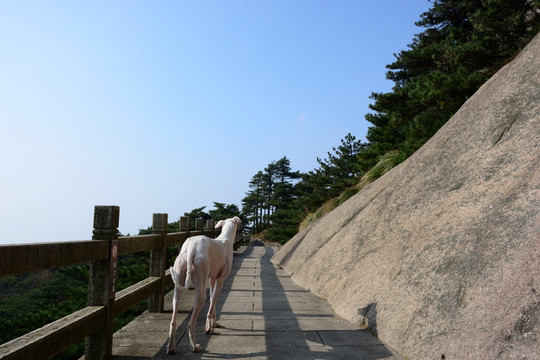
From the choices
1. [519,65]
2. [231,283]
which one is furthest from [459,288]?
[231,283]

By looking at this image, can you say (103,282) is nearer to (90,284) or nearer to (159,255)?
(90,284)

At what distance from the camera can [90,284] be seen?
387cm

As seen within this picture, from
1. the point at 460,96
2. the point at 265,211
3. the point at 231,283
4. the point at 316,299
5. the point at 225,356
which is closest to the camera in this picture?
the point at 225,356

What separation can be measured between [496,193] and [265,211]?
72.1 metres

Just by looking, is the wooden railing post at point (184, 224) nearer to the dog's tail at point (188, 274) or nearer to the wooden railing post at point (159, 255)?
the wooden railing post at point (159, 255)

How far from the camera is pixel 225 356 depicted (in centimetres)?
403

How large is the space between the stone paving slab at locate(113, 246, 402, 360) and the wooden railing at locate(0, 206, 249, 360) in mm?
398

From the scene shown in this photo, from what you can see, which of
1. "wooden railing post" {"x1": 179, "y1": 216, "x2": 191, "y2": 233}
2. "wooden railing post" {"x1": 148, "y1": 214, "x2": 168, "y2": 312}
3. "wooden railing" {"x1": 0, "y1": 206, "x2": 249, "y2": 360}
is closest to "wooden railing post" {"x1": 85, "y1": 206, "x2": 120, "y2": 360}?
"wooden railing" {"x1": 0, "y1": 206, "x2": 249, "y2": 360}

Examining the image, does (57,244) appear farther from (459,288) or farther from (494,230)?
(494,230)

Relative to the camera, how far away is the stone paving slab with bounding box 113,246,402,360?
4113mm

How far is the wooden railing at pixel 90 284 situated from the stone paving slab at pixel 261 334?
40 centimetres

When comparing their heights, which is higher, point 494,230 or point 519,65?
point 519,65

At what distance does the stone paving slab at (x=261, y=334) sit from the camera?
13.5 ft

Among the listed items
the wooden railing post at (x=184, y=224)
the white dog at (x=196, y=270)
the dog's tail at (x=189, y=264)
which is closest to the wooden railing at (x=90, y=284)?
the white dog at (x=196, y=270)
